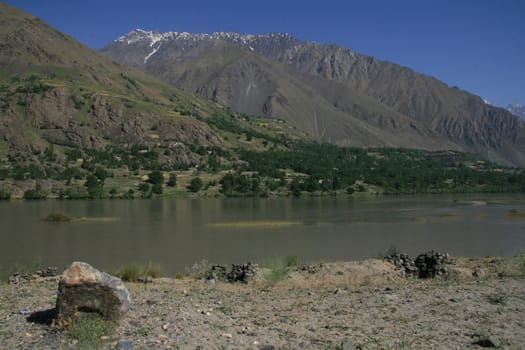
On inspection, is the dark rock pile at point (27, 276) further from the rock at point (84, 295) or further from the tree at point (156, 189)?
the tree at point (156, 189)

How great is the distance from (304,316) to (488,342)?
410 cm

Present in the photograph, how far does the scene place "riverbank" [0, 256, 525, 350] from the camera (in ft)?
33.3

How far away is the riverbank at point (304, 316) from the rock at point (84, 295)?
0.44 metres

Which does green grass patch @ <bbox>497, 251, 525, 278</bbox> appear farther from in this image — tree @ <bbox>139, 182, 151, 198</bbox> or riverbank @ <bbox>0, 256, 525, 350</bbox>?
tree @ <bbox>139, 182, 151, 198</bbox>

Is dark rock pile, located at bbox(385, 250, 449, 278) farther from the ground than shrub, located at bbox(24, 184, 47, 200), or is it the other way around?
dark rock pile, located at bbox(385, 250, 449, 278)

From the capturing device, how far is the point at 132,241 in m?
42.7

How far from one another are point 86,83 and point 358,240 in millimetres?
157250

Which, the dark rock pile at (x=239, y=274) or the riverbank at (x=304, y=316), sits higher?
the riverbank at (x=304, y=316)

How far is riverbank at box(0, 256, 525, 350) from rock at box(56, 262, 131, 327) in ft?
1.44

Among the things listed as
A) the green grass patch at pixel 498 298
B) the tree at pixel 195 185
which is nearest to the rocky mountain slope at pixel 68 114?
the tree at pixel 195 185

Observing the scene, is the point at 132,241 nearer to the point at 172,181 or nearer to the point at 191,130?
the point at 172,181

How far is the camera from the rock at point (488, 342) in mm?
9734

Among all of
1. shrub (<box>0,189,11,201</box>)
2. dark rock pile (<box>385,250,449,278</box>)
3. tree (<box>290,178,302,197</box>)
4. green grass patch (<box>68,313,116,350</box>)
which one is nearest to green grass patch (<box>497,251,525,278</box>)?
dark rock pile (<box>385,250,449,278</box>)

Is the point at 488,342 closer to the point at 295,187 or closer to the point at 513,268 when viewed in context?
the point at 513,268
